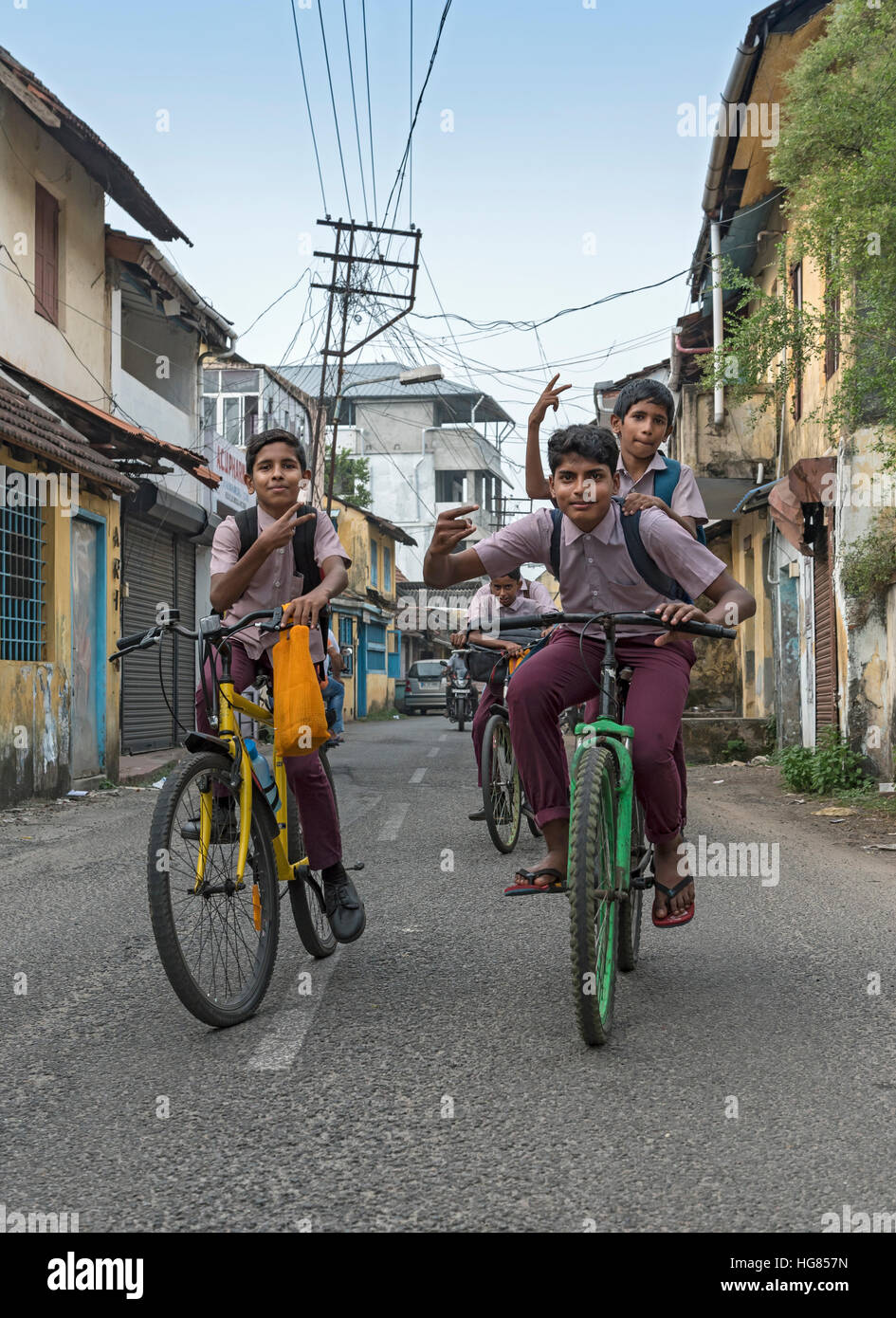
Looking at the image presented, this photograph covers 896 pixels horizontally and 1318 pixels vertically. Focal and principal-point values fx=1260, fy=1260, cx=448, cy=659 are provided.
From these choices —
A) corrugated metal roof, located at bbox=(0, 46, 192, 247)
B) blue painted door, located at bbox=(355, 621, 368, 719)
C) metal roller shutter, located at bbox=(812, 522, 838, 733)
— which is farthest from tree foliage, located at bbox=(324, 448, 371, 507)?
metal roller shutter, located at bbox=(812, 522, 838, 733)

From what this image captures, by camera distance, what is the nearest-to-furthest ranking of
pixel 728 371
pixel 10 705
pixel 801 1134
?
pixel 801 1134 → pixel 10 705 → pixel 728 371

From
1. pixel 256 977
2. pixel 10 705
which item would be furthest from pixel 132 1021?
pixel 10 705

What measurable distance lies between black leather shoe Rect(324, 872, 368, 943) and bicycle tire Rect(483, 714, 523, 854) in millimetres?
3107

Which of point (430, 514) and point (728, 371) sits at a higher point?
point (430, 514)

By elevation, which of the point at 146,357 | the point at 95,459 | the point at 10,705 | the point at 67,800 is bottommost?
the point at 67,800

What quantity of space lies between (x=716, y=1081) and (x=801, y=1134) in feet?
1.26

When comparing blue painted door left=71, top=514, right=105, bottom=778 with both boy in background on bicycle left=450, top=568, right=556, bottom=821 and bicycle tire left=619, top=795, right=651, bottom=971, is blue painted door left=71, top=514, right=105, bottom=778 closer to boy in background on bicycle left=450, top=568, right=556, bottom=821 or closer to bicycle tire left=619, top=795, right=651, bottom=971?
boy in background on bicycle left=450, top=568, right=556, bottom=821

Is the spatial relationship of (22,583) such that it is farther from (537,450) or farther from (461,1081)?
(461,1081)

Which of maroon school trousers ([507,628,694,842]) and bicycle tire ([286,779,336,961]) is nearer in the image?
maroon school trousers ([507,628,694,842])

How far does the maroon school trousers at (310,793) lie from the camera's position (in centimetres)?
427

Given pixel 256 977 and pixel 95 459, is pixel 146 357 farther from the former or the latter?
pixel 256 977

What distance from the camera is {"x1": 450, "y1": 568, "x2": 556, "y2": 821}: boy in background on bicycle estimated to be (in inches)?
304

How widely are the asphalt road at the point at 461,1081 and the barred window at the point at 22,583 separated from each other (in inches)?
253

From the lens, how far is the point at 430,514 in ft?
193
